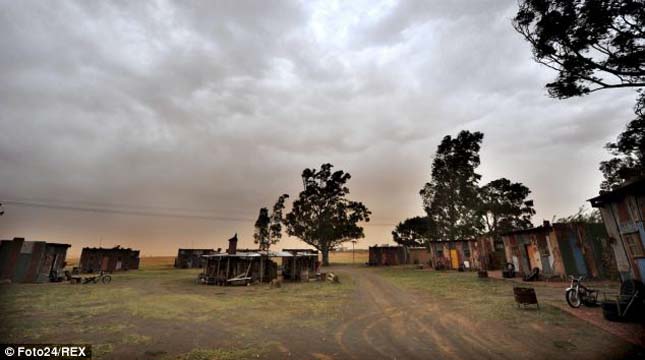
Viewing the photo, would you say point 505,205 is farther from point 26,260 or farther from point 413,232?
point 26,260

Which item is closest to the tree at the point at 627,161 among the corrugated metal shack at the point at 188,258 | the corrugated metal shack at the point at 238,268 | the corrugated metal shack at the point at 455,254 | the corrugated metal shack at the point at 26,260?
the corrugated metal shack at the point at 455,254

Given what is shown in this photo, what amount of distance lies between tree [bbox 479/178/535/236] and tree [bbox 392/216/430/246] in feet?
42.0

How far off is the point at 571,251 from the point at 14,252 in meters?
48.8

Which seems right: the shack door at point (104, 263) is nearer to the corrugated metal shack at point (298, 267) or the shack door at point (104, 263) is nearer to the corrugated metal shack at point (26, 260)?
the corrugated metal shack at point (26, 260)

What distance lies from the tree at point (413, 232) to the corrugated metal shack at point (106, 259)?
174 ft

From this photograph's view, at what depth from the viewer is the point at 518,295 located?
12.7 meters

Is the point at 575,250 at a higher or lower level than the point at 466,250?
lower

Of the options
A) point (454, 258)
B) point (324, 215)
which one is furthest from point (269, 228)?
point (454, 258)

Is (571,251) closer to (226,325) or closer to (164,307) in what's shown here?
(226,325)

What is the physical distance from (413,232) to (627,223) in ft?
169

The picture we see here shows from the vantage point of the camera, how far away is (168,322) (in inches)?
462

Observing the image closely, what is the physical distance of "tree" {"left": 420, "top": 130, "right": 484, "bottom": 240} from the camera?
158ft

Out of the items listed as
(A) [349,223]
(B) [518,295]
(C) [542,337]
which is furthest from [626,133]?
(A) [349,223]

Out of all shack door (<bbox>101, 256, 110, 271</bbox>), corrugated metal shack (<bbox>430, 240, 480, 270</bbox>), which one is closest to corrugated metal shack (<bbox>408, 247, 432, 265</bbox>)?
corrugated metal shack (<bbox>430, 240, 480, 270</bbox>)
